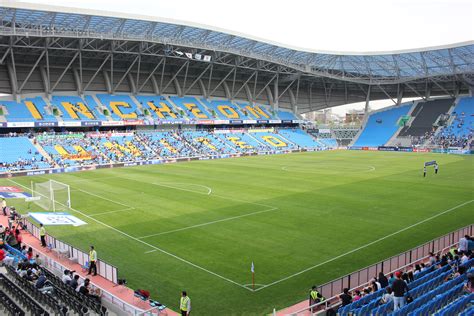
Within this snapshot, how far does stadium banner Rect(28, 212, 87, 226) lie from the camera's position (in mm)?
24453

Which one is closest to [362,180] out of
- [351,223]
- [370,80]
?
[351,223]

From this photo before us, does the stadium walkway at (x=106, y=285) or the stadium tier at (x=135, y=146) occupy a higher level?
the stadium tier at (x=135, y=146)

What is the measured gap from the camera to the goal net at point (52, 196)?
29406mm

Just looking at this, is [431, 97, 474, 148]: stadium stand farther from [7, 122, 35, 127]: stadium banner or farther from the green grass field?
[7, 122, 35, 127]: stadium banner

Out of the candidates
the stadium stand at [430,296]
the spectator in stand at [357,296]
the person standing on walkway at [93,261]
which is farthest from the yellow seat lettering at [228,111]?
the spectator in stand at [357,296]

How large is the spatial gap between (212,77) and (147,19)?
31609mm

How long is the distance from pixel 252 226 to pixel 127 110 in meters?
53.8

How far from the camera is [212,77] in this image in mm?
86812

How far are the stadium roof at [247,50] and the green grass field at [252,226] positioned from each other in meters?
22.9

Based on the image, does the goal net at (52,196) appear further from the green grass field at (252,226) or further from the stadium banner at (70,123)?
the stadium banner at (70,123)

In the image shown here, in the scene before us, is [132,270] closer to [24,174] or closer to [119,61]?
[24,174]

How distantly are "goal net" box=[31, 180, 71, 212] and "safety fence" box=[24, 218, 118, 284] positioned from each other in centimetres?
640

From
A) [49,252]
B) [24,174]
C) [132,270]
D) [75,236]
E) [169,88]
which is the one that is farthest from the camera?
[169,88]

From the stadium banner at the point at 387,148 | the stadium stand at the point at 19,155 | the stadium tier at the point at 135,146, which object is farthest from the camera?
the stadium banner at the point at 387,148
